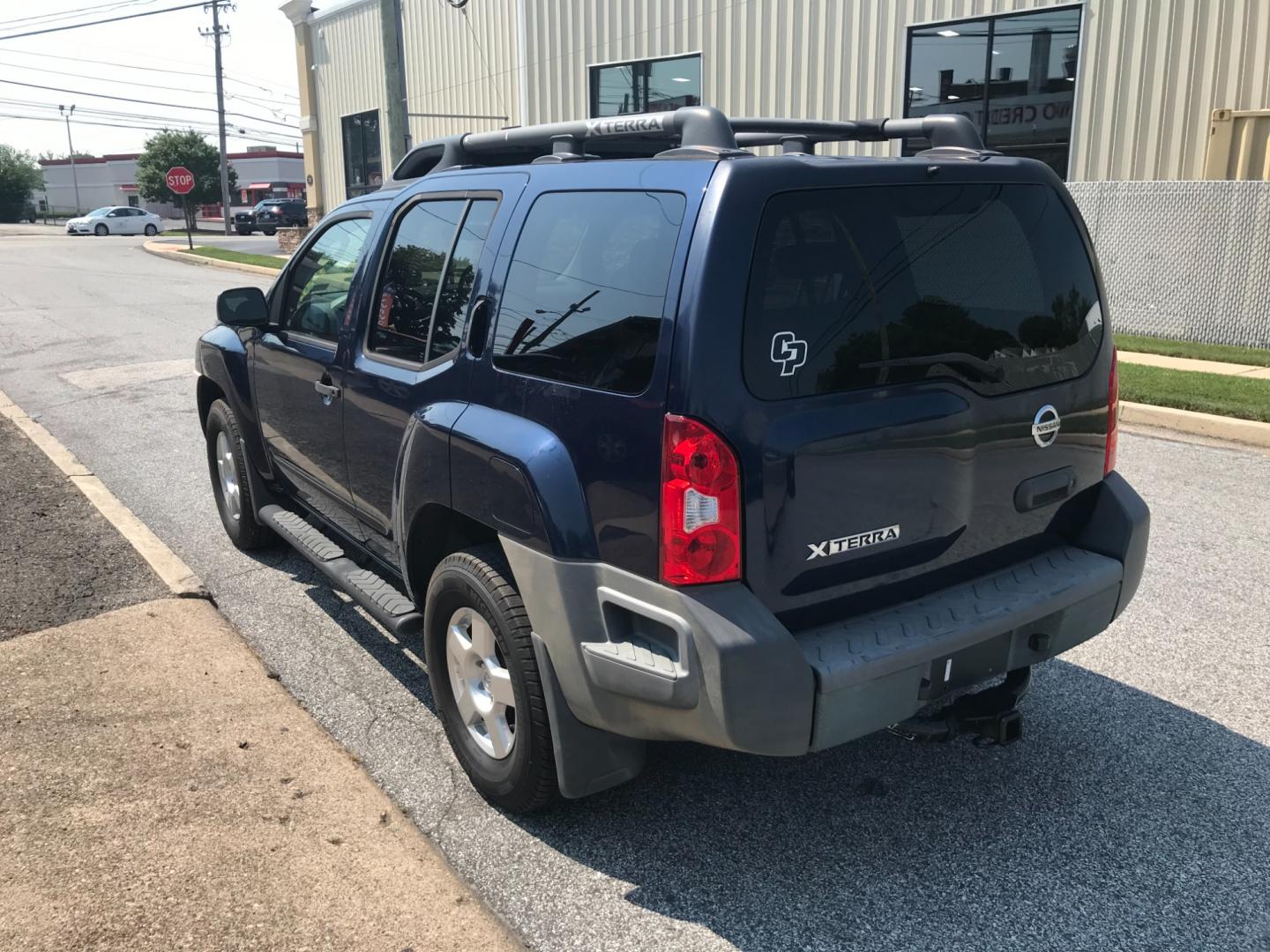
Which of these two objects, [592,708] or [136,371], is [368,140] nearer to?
[136,371]

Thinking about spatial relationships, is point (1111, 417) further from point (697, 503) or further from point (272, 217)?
point (272, 217)

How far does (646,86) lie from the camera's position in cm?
1864

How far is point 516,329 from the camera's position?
3225mm

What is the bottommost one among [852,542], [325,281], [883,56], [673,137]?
[852,542]

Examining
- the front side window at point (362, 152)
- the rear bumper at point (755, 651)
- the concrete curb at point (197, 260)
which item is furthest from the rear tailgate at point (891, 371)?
the front side window at point (362, 152)

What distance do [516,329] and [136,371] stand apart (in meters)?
9.89

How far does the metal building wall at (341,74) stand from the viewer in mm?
27438

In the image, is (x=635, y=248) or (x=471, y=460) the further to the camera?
(x=471, y=460)

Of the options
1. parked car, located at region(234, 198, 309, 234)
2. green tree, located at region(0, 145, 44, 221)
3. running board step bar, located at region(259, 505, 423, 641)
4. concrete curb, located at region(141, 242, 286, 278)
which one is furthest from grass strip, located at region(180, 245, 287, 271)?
green tree, located at region(0, 145, 44, 221)

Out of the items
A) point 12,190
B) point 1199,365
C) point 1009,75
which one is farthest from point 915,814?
point 12,190

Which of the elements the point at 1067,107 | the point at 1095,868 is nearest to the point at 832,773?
the point at 1095,868

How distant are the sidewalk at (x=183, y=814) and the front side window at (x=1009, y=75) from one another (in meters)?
11.6

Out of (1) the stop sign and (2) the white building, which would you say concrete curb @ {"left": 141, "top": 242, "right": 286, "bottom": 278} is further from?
(2) the white building

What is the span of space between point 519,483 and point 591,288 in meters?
0.57
